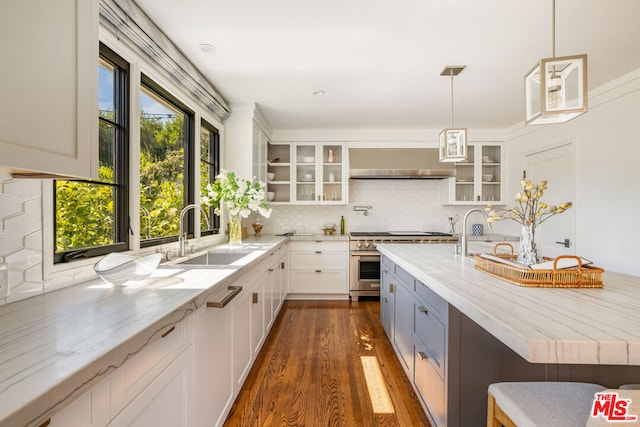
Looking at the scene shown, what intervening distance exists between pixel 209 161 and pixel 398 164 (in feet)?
8.51

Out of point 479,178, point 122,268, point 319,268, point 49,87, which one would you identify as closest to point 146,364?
point 122,268

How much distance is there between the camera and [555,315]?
1.02 m

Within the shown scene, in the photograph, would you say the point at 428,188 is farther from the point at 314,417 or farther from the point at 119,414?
the point at 119,414

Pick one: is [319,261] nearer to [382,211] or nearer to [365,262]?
[365,262]

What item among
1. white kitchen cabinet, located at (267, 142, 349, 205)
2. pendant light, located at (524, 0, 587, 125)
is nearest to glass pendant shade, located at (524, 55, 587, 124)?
pendant light, located at (524, 0, 587, 125)

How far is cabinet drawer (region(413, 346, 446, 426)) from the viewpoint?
1521 millimetres

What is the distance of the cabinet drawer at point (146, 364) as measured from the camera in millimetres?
827

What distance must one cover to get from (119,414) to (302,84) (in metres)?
2.84

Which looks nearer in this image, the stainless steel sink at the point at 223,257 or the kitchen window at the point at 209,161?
the stainless steel sink at the point at 223,257

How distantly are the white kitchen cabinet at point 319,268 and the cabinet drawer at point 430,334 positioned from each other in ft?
7.63

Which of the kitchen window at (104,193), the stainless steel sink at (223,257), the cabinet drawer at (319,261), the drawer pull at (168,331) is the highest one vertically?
the kitchen window at (104,193)

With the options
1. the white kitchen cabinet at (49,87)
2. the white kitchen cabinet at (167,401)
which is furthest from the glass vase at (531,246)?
the white kitchen cabinet at (49,87)

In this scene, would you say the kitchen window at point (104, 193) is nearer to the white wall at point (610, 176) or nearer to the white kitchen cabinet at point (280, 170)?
the white kitchen cabinet at point (280, 170)

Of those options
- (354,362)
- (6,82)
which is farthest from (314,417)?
(6,82)
